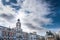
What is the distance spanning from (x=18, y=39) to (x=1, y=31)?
223cm

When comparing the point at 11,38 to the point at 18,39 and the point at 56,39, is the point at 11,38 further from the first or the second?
the point at 56,39

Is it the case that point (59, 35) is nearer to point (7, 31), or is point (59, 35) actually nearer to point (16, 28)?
point (7, 31)

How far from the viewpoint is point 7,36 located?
12.9 meters

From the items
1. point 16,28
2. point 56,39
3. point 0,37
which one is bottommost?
point 56,39

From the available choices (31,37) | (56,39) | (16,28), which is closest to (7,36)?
(16,28)

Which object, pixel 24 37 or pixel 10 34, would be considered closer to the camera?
pixel 10 34

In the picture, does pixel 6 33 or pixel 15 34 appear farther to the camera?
pixel 15 34

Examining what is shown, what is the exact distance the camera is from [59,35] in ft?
18.4

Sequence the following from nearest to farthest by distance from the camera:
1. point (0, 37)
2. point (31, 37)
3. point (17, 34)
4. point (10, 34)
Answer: point (0, 37)
point (10, 34)
point (17, 34)
point (31, 37)

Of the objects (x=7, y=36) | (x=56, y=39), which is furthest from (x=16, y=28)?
(x=56, y=39)

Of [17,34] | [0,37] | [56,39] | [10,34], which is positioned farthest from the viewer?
[17,34]

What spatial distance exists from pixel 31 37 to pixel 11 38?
98.9 inches

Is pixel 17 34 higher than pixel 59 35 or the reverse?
higher

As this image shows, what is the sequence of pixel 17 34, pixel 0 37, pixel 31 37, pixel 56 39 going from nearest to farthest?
pixel 56 39
pixel 0 37
pixel 17 34
pixel 31 37
